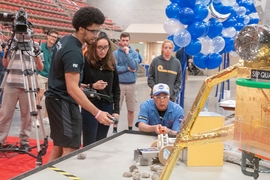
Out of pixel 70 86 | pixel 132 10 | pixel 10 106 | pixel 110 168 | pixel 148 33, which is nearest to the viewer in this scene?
pixel 110 168

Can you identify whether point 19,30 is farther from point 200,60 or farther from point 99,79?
point 200,60

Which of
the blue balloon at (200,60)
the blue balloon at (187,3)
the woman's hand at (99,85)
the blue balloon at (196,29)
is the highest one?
the blue balloon at (187,3)

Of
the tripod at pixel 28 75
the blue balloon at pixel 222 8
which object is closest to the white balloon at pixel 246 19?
the blue balloon at pixel 222 8

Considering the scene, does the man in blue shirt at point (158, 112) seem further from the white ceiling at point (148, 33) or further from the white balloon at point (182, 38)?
the white ceiling at point (148, 33)

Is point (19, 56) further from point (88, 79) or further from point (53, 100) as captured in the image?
point (53, 100)

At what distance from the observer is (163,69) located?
175 inches

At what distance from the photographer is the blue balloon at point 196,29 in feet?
14.8

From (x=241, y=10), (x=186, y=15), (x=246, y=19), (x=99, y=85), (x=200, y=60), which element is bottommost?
(x=99, y=85)

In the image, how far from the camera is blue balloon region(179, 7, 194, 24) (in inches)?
175

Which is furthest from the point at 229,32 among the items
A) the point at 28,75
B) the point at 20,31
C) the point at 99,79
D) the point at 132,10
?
the point at 132,10

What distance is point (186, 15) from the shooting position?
4469mm

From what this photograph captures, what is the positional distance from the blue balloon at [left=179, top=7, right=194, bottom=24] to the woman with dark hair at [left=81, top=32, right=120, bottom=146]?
6.46 feet

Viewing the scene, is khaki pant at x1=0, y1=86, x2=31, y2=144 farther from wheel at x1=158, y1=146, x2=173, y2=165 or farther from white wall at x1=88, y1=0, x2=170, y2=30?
white wall at x1=88, y1=0, x2=170, y2=30

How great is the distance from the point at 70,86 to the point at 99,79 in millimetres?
777
